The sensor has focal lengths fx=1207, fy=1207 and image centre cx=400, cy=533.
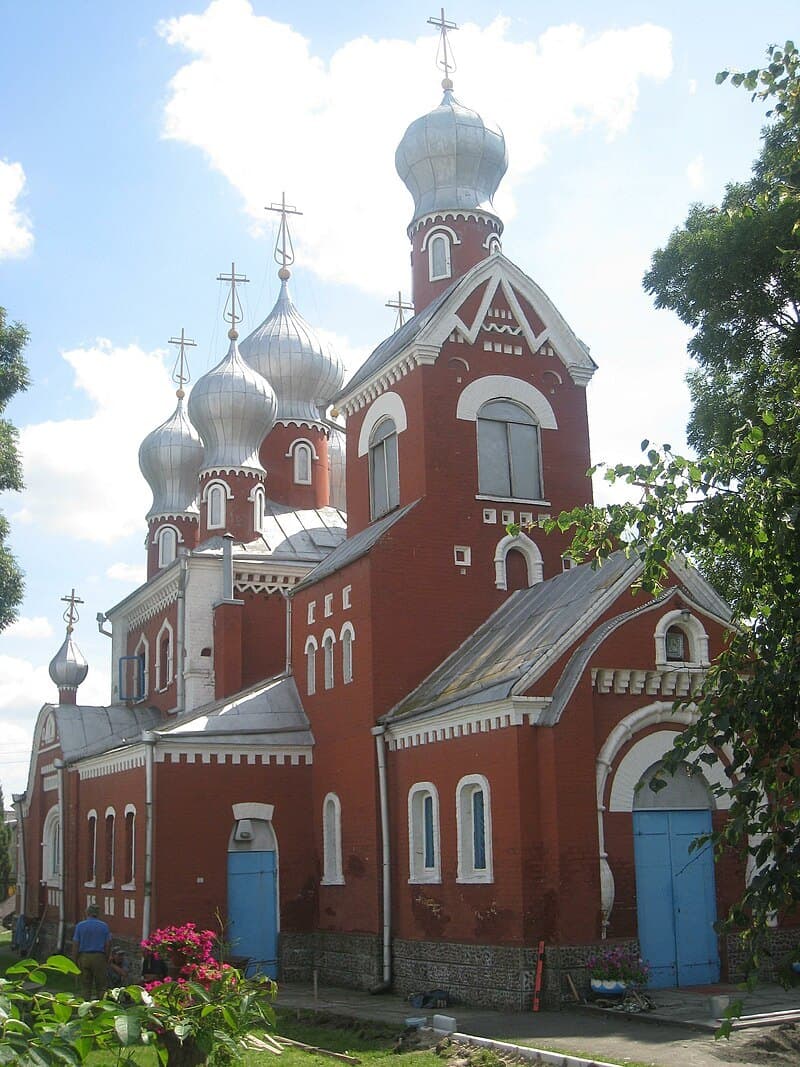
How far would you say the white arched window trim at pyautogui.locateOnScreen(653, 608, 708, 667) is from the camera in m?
16.8

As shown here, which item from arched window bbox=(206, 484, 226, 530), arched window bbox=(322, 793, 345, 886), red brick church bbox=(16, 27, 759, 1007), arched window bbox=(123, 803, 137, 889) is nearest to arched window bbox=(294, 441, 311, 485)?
red brick church bbox=(16, 27, 759, 1007)

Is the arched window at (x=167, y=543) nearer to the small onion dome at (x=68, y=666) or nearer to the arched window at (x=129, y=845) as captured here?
the small onion dome at (x=68, y=666)

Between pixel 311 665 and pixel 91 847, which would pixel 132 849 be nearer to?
pixel 91 847

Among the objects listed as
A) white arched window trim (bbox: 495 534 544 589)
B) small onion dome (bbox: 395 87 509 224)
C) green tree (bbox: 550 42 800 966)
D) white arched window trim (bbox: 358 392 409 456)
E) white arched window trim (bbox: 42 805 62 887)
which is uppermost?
small onion dome (bbox: 395 87 509 224)

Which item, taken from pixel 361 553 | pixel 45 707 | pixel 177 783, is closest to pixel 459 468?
pixel 361 553

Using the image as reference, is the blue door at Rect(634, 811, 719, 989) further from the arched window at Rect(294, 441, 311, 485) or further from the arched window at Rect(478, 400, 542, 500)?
the arched window at Rect(294, 441, 311, 485)

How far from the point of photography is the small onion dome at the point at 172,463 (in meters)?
32.8

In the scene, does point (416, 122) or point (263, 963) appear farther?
point (416, 122)

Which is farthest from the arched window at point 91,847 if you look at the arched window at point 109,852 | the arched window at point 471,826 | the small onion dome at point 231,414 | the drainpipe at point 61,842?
the arched window at point 471,826

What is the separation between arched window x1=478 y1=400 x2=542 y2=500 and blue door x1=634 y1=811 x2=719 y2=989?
22.4 feet

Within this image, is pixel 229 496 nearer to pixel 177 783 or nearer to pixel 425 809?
pixel 177 783

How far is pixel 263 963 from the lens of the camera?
20391 millimetres

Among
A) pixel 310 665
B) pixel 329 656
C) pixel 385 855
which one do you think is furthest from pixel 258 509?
pixel 385 855

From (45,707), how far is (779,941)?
19604 mm
